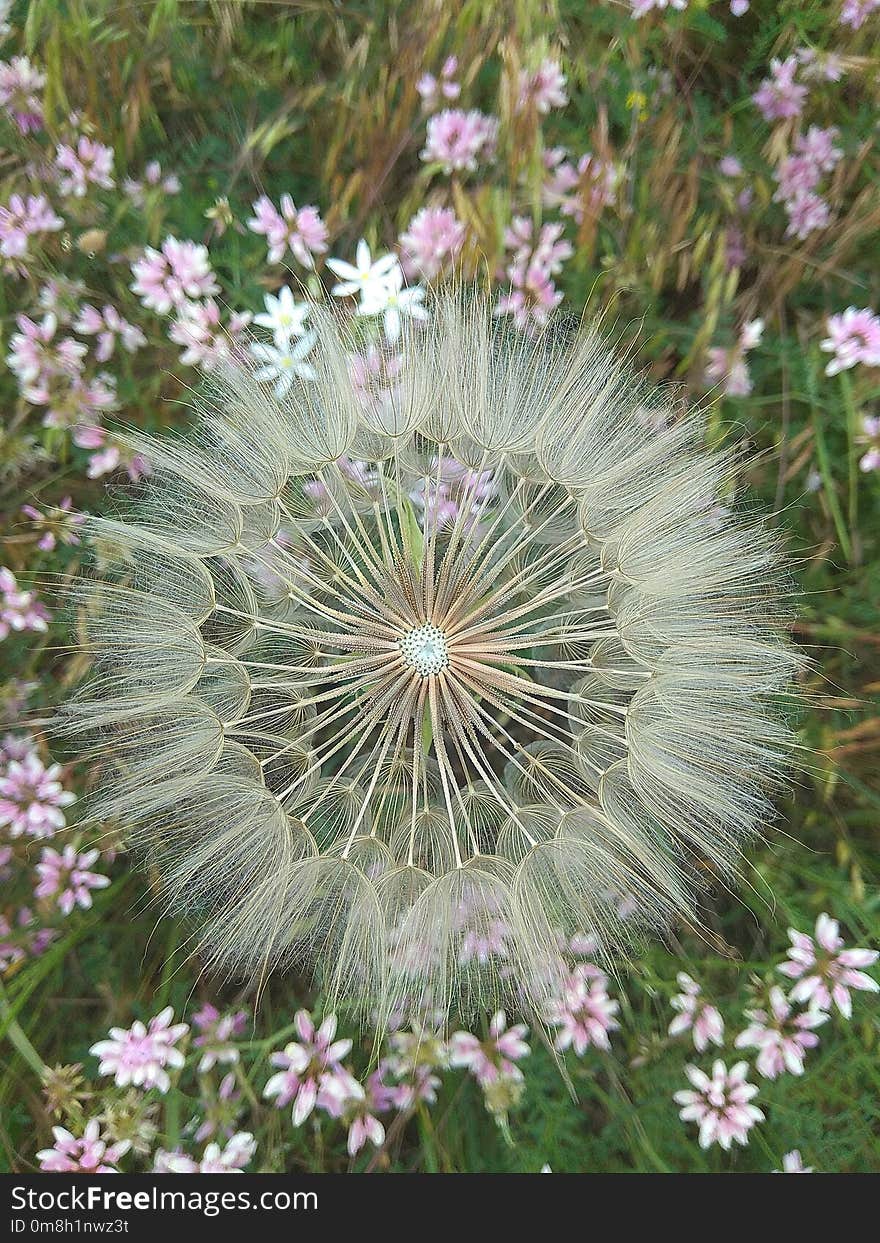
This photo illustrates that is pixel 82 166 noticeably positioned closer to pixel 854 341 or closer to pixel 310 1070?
pixel 854 341

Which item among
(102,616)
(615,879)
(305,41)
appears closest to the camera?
(615,879)

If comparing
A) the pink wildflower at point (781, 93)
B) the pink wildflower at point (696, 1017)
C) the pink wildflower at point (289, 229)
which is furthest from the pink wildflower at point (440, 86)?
the pink wildflower at point (696, 1017)

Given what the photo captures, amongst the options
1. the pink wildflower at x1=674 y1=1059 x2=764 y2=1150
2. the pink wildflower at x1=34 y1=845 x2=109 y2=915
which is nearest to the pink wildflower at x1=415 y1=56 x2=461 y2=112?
the pink wildflower at x1=34 y1=845 x2=109 y2=915

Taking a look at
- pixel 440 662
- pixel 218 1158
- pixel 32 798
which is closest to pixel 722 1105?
pixel 218 1158

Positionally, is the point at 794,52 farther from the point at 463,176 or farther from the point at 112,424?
the point at 112,424

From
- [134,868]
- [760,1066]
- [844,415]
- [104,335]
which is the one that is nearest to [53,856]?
[134,868]

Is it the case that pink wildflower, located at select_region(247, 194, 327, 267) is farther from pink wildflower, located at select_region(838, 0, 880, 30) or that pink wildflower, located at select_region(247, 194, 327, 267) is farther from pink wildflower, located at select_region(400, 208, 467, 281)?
pink wildflower, located at select_region(838, 0, 880, 30)

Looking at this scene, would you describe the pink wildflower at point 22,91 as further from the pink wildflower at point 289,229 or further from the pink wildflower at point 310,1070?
the pink wildflower at point 310,1070
